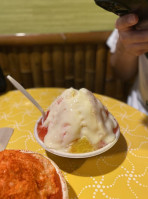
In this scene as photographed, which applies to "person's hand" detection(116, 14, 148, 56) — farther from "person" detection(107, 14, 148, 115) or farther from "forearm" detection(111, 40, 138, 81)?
"forearm" detection(111, 40, 138, 81)

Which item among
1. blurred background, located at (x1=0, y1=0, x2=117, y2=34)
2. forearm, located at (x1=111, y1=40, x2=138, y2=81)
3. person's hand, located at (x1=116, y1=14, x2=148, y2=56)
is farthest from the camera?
blurred background, located at (x1=0, y1=0, x2=117, y2=34)

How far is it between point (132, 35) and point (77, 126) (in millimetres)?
431

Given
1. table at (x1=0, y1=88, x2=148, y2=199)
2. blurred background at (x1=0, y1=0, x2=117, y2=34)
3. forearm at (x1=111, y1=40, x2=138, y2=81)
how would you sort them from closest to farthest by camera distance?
table at (x1=0, y1=88, x2=148, y2=199)
forearm at (x1=111, y1=40, x2=138, y2=81)
blurred background at (x1=0, y1=0, x2=117, y2=34)

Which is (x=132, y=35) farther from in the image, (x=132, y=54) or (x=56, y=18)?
(x=56, y=18)

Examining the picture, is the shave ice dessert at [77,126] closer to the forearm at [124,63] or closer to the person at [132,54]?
the person at [132,54]

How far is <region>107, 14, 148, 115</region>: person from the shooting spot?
719 millimetres

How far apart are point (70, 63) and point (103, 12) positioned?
1.55ft

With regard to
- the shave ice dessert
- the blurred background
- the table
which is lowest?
the table

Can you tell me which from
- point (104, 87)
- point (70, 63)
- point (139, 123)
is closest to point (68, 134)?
point (139, 123)

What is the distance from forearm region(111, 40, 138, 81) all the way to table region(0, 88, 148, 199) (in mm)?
419

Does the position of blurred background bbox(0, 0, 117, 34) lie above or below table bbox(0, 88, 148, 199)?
above

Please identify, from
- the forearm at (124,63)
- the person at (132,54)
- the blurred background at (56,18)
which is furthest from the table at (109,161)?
the blurred background at (56,18)

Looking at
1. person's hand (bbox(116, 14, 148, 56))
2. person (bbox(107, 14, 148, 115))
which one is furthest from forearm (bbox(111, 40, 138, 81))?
person's hand (bbox(116, 14, 148, 56))

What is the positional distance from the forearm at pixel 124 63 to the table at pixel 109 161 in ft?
1.37
